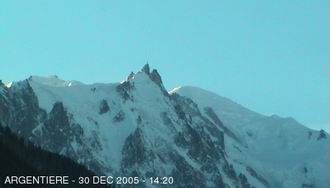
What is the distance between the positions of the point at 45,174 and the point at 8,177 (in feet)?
66.8

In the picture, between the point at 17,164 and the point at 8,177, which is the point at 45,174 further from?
the point at 8,177

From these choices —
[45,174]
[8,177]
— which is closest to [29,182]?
[8,177]

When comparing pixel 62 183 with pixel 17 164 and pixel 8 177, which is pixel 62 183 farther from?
pixel 8 177

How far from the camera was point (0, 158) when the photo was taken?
190m

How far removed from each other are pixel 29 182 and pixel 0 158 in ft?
41.5

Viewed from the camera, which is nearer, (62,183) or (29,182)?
(29,182)

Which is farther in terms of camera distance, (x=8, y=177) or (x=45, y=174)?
(x=45, y=174)

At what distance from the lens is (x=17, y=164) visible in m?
Result: 191

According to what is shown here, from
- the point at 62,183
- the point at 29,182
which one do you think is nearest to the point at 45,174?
the point at 62,183

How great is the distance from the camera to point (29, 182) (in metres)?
179

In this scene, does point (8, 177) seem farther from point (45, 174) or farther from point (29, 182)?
point (45, 174)

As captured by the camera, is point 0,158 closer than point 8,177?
No

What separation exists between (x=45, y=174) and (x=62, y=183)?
11.8 feet

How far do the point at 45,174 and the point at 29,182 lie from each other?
17513 mm
